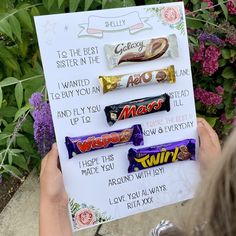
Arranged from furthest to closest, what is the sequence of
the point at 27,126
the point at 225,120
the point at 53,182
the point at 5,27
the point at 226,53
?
1. the point at 225,120
2. the point at 226,53
3. the point at 27,126
4. the point at 5,27
5. the point at 53,182

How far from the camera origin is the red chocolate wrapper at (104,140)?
1.25 meters

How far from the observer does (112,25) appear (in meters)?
1.28

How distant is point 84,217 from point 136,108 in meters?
0.31

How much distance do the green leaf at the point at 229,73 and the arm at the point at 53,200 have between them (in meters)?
0.99

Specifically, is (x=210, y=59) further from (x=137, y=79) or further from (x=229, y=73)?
(x=137, y=79)

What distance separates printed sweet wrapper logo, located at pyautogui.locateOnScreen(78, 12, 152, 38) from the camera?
1261mm

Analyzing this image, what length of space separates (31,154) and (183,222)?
104 cm

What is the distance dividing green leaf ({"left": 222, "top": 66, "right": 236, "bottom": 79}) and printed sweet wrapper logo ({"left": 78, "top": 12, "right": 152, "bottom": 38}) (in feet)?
2.62

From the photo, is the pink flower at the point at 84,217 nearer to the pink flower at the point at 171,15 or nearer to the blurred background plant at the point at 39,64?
the blurred background plant at the point at 39,64

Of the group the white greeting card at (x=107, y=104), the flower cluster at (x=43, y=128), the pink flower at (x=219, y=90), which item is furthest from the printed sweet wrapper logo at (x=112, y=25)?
the pink flower at (x=219, y=90)

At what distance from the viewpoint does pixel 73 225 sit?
130 centimetres

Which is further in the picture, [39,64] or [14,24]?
[39,64]

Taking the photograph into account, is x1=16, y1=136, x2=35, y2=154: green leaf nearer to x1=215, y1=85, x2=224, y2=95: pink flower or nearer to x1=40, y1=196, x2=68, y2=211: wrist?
x1=40, y1=196, x2=68, y2=211: wrist

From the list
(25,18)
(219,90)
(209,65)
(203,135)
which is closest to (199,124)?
(203,135)
